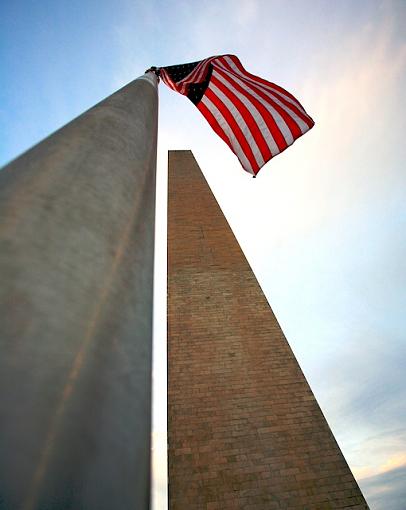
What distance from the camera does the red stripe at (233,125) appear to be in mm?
4641

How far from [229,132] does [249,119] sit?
34 centimetres

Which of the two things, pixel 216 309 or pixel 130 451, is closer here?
pixel 130 451

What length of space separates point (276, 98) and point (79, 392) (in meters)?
5.06

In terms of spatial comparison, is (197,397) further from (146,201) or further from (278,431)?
(146,201)

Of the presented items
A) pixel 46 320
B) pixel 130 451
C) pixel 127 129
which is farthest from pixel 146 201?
pixel 130 451

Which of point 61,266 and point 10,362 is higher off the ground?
point 61,266

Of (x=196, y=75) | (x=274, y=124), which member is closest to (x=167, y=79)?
(x=196, y=75)

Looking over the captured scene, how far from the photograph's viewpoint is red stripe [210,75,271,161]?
4.55 m

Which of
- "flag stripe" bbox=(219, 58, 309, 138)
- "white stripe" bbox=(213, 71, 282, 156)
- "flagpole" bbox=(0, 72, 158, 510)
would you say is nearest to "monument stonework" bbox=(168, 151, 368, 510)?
"white stripe" bbox=(213, 71, 282, 156)

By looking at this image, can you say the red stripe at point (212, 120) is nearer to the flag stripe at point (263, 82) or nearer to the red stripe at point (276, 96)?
the red stripe at point (276, 96)

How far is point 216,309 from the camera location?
24.2 ft

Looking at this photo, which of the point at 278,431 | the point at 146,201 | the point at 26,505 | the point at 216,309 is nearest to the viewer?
the point at 26,505

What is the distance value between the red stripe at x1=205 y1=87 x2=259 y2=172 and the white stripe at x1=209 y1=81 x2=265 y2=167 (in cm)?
3

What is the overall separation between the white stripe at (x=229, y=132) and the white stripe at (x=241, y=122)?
140 millimetres
